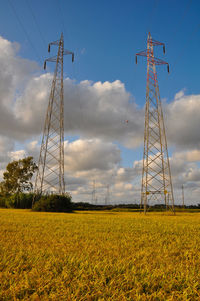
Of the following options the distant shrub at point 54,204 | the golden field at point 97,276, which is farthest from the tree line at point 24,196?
the golden field at point 97,276

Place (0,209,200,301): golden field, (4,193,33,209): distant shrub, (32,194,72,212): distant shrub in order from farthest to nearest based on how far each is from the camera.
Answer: (4,193,33,209): distant shrub < (32,194,72,212): distant shrub < (0,209,200,301): golden field

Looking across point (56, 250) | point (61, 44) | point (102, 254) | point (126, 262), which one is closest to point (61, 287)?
point (126, 262)

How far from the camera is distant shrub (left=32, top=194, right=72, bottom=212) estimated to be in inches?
1105

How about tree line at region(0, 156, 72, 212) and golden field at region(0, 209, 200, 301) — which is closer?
golden field at region(0, 209, 200, 301)

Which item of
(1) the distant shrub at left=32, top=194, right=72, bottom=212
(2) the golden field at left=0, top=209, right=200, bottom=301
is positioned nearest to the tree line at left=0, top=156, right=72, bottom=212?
(1) the distant shrub at left=32, top=194, right=72, bottom=212

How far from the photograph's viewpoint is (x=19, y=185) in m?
58.5

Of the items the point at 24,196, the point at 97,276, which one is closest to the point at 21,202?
the point at 24,196

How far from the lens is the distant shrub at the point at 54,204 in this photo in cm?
2806

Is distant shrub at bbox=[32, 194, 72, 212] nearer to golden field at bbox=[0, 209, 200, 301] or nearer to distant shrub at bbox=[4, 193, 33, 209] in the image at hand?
distant shrub at bbox=[4, 193, 33, 209]

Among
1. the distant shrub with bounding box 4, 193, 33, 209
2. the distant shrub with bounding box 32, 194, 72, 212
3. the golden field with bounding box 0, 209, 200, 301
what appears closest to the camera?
the golden field with bounding box 0, 209, 200, 301

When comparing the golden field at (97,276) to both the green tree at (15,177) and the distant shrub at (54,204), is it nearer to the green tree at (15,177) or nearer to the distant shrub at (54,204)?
the distant shrub at (54,204)

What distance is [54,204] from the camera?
28.2 meters

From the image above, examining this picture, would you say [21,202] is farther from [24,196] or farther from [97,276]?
[97,276]

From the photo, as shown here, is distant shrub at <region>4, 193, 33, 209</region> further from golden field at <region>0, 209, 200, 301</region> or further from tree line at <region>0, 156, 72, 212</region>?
golden field at <region>0, 209, 200, 301</region>
